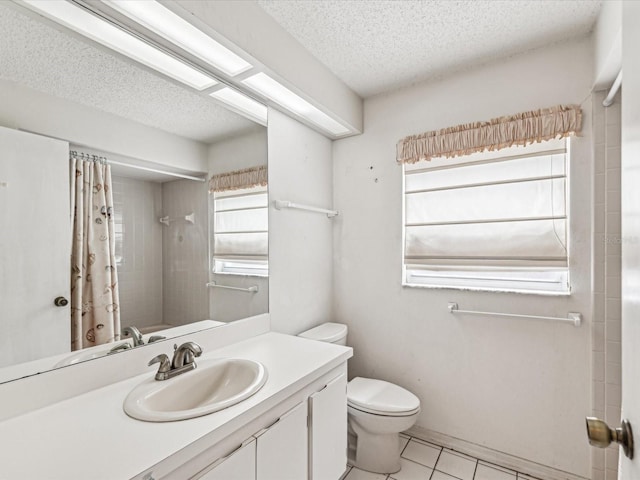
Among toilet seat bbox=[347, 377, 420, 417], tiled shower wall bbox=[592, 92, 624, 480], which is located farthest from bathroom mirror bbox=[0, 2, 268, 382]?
tiled shower wall bbox=[592, 92, 624, 480]

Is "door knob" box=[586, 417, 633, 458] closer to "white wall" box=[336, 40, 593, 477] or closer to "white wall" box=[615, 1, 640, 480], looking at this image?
"white wall" box=[615, 1, 640, 480]

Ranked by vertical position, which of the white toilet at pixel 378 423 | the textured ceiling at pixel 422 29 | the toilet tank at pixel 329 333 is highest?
the textured ceiling at pixel 422 29

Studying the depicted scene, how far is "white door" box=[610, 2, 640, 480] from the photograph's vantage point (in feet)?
1.69

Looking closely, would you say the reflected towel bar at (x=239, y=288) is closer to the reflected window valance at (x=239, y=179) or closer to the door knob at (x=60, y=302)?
the reflected window valance at (x=239, y=179)

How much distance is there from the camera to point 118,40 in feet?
3.89

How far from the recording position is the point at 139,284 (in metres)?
1.30

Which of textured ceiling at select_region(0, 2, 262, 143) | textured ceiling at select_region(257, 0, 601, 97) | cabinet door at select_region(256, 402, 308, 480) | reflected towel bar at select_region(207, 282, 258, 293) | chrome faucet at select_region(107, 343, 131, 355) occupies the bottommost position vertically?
cabinet door at select_region(256, 402, 308, 480)

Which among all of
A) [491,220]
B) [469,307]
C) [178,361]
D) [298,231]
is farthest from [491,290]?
[178,361]

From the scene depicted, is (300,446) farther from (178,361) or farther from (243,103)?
(243,103)

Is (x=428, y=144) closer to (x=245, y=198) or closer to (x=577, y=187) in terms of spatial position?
(x=577, y=187)

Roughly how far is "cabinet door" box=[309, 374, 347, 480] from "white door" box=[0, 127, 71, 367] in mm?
987

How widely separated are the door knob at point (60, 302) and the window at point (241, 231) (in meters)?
0.62

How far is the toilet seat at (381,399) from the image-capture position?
1723mm

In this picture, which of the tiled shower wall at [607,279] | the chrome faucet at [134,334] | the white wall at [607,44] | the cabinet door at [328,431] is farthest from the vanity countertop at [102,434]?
the white wall at [607,44]
